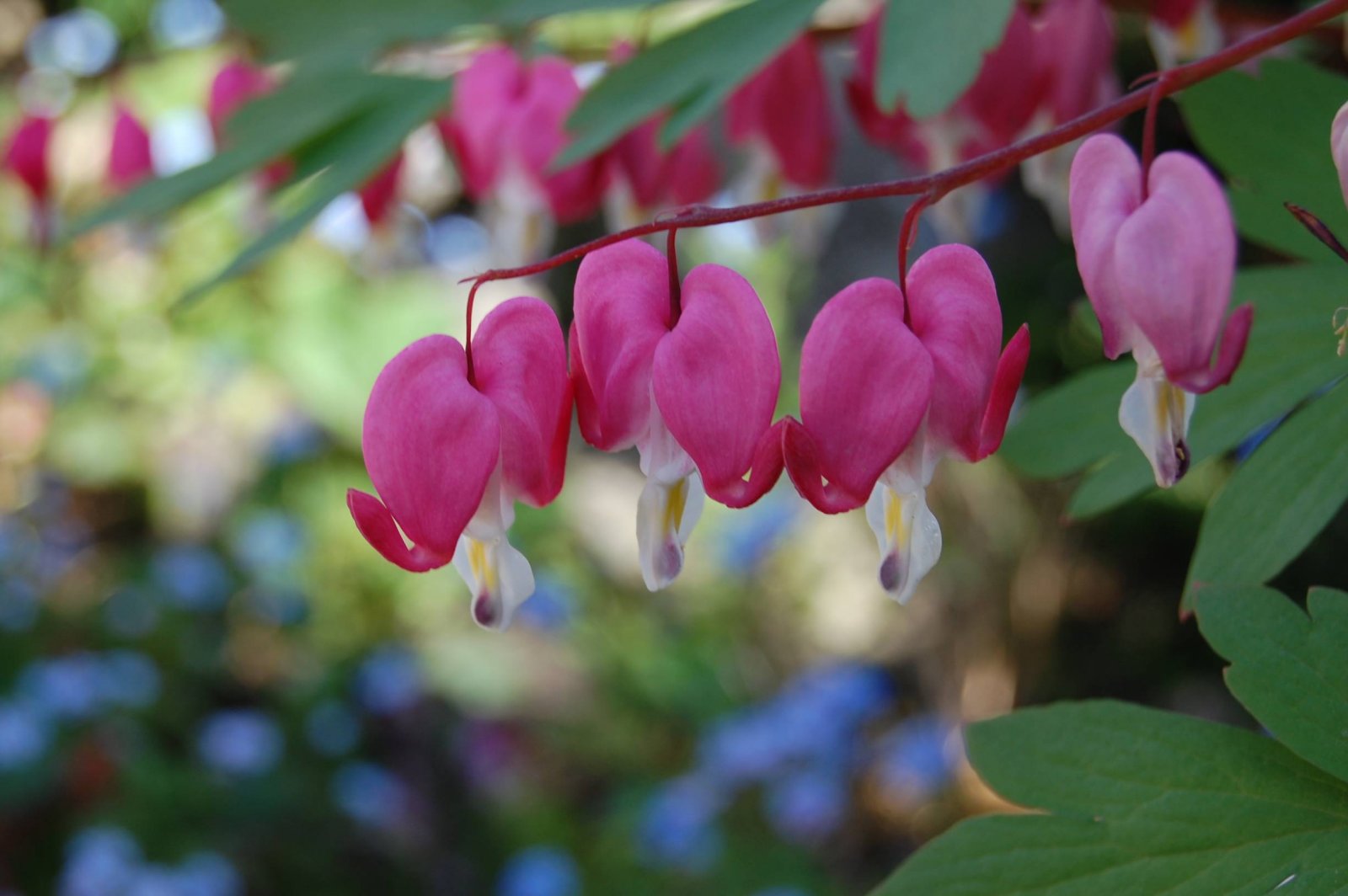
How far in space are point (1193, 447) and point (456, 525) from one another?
38 centimetres

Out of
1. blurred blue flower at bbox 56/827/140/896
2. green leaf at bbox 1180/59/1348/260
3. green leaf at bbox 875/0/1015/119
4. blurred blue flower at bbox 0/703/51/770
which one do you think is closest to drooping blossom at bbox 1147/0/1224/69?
green leaf at bbox 1180/59/1348/260

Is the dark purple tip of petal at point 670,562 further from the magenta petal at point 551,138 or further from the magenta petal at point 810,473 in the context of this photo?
the magenta petal at point 551,138

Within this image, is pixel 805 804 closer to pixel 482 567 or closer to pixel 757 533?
pixel 757 533

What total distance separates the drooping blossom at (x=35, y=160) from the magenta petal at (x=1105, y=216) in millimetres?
1365

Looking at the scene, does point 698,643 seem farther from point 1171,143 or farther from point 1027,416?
point 1027,416

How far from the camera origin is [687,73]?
2.01 ft

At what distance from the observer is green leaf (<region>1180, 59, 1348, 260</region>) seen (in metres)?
0.62

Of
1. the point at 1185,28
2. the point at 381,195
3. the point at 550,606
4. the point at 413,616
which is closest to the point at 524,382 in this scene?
the point at 1185,28

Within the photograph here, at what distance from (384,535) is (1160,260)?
289 millimetres

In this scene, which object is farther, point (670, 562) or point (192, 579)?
point (192, 579)

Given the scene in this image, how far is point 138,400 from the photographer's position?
3475mm

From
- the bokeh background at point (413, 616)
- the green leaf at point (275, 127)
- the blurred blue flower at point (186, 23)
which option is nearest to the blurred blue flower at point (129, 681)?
the bokeh background at point (413, 616)

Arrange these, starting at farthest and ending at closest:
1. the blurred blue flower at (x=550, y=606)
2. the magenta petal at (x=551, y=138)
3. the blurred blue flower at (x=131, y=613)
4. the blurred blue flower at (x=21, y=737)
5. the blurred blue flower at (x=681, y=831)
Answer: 1. the blurred blue flower at (x=550, y=606)
2. the blurred blue flower at (x=131, y=613)
3. the blurred blue flower at (x=681, y=831)
4. the blurred blue flower at (x=21, y=737)
5. the magenta petal at (x=551, y=138)

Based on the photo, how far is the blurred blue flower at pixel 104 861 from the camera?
212cm
